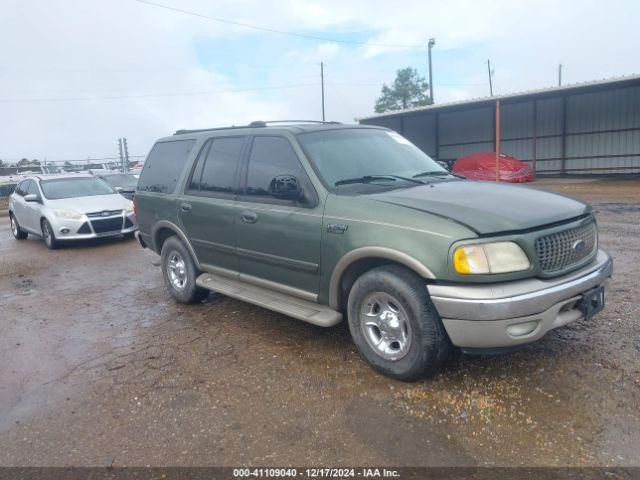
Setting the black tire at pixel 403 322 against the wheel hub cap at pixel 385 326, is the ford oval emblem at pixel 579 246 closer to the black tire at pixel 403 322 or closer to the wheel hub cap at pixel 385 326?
the black tire at pixel 403 322

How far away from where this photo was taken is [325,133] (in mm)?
4793

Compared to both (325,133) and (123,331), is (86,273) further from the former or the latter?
(325,133)

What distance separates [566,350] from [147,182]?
→ 4.79 m

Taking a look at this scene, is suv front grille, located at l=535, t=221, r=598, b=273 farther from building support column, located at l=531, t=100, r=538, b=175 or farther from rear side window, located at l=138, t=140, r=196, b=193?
building support column, located at l=531, t=100, r=538, b=175

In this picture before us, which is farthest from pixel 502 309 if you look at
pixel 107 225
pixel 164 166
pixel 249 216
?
pixel 107 225

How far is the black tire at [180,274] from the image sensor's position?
5805mm

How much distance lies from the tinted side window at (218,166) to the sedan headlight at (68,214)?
6.10 meters

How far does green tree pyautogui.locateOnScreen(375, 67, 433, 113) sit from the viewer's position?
207 ft

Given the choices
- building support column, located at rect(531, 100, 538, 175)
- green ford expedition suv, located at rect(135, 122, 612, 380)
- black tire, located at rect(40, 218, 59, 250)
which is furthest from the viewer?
building support column, located at rect(531, 100, 538, 175)

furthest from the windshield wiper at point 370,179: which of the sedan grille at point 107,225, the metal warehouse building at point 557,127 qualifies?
the metal warehouse building at point 557,127

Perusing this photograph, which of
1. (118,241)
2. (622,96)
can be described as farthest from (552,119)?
(118,241)

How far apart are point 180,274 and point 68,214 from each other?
230 inches

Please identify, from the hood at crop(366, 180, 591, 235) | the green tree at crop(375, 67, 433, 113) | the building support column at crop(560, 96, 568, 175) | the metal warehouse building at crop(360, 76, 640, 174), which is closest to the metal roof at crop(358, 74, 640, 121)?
the metal warehouse building at crop(360, 76, 640, 174)

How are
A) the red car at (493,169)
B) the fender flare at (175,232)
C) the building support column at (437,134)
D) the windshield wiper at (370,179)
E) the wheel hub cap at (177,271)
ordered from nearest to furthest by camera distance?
the windshield wiper at (370,179)
the fender flare at (175,232)
the wheel hub cap at (177,271)
the red car at (493,169)
the building support column at (437,134)
